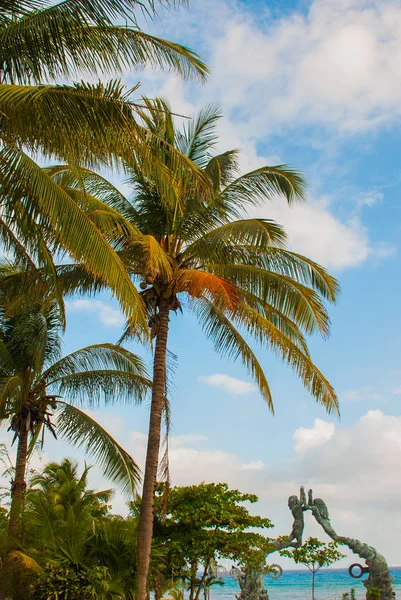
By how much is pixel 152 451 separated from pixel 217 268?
4.04 m

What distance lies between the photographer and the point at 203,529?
1717 cm

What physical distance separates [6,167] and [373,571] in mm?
24685

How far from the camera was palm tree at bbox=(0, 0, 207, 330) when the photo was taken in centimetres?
707

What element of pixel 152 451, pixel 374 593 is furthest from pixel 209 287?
pixel 374 593

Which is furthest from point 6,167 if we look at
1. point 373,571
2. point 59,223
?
point 373,571

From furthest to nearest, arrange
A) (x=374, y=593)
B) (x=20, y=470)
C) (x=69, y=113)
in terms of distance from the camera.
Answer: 1. (x=374, y=593)
2. (x=20, y=470)
3. (x=69, y=113)

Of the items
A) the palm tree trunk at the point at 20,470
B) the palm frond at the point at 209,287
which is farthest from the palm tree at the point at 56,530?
the palm frond at the point at 209,287

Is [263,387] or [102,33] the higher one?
[102,33]

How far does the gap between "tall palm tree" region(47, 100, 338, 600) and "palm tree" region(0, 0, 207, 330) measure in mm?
4805

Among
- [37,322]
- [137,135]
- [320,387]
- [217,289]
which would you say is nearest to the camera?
[137,135]

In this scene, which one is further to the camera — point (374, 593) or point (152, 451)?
point (374, 593)

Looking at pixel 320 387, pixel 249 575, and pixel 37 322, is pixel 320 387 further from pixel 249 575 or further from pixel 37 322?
pixel 249 575

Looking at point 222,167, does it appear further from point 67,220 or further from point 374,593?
point 374,593

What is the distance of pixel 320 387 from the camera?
13.7m
